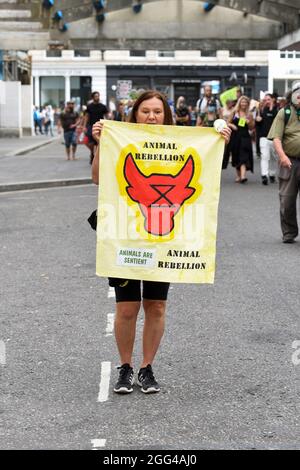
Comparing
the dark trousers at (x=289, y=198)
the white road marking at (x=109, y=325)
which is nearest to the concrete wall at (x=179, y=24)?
the dark trousers at (x=289, y=198)

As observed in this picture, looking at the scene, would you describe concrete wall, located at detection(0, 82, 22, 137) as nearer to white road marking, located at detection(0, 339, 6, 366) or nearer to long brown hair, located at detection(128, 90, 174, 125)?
white road marking, located at detection(0, 339, 6, 366)

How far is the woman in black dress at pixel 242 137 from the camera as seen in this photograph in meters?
18.6

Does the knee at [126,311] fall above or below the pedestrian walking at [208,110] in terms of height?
below

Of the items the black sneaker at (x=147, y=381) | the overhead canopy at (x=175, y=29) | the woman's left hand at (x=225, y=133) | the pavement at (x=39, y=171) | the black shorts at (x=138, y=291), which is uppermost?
the overhead canopy at (x=175, y=29)

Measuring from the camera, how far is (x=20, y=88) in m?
42.9

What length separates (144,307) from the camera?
16.8 ft

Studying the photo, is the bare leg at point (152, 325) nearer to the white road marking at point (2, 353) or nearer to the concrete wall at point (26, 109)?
the white road marking at point (2, 353)

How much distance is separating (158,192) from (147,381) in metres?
1.06

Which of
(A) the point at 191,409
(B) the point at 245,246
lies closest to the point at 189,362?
(A) the point at 191,409

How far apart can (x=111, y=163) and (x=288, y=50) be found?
5335 centimetres

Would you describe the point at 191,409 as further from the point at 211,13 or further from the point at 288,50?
the point at 211,13

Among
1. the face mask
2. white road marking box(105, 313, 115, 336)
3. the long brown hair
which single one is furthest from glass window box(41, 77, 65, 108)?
the long brown hair

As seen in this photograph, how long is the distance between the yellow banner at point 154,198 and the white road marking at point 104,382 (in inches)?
26.5

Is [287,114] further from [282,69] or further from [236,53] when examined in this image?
[236,53]
